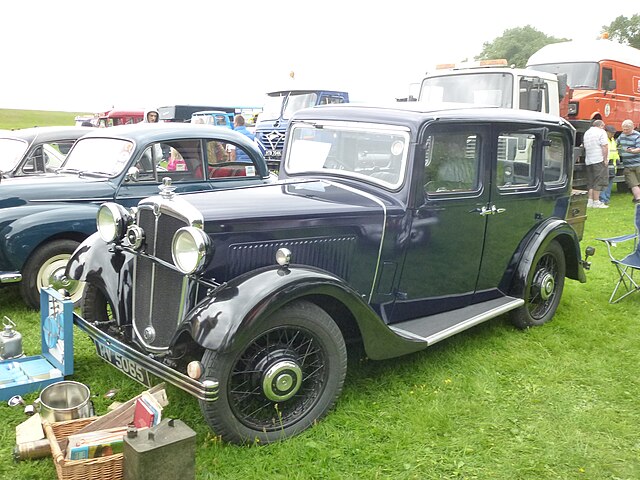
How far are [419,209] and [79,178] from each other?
362cm

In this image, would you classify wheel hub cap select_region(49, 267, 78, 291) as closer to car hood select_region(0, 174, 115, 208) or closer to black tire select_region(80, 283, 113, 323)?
black tire select_region(80, 283, 113, 323)

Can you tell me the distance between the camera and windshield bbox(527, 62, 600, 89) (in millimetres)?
→ 13320

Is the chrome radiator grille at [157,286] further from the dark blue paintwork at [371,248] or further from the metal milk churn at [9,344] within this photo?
the metal milk churn at [9,344]

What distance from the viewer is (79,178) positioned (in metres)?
5.80

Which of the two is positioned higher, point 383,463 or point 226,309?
point 226,309

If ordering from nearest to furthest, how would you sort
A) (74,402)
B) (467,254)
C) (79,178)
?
(74,402), (467,254), (79,178)

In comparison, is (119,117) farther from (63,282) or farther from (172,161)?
(63,282)

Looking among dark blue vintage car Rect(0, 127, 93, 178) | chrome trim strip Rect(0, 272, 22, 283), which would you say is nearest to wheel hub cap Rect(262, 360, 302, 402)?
chrome trim strip Rect(0, 272, 22, 283)

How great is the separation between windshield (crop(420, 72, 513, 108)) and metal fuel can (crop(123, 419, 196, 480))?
348 inches

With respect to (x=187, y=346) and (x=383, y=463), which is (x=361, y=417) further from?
(x=187, y=346)

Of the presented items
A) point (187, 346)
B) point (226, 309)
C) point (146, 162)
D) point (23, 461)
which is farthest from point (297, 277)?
point (146, 162)

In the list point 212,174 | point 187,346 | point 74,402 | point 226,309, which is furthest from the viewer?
point 212,174

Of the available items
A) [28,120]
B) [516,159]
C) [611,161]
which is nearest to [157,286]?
[516,159]

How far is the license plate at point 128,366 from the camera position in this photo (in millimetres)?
3148
